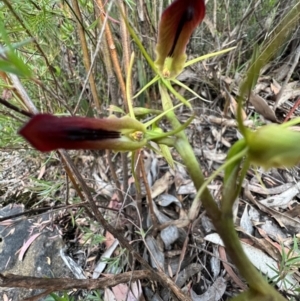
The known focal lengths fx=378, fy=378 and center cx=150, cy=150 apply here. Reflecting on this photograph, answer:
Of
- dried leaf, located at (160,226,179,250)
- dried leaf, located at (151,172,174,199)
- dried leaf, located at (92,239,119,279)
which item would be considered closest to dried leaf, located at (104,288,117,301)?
dried leaf, located at (92,239,119,279)

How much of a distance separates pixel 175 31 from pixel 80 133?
187mm

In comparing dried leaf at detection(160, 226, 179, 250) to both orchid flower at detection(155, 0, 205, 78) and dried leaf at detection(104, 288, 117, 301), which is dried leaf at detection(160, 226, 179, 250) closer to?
dried leaf at detection(104, 288, 117, 301)

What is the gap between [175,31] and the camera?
462 mm

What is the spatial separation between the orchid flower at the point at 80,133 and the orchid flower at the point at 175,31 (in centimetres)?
12

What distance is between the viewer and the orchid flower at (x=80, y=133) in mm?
344

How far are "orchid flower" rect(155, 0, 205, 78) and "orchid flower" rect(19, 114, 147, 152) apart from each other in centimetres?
12

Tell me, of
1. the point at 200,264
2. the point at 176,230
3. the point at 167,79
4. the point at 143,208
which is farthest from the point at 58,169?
the point at 167,79

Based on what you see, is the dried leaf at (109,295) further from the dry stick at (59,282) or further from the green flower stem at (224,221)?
the green flower stem at (224,221)

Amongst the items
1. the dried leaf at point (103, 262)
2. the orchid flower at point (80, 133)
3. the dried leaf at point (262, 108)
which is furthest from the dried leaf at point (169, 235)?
the orchid flower at point (80, 133)

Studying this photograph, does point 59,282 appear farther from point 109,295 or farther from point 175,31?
point 175,31

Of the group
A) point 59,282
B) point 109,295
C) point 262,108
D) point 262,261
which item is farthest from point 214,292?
point 262,108

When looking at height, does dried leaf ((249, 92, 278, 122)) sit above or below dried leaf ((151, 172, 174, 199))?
above

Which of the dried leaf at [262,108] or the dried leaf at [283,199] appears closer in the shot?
the dried leaf at [283,199]

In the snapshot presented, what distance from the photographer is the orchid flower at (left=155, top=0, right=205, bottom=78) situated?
436 mm
